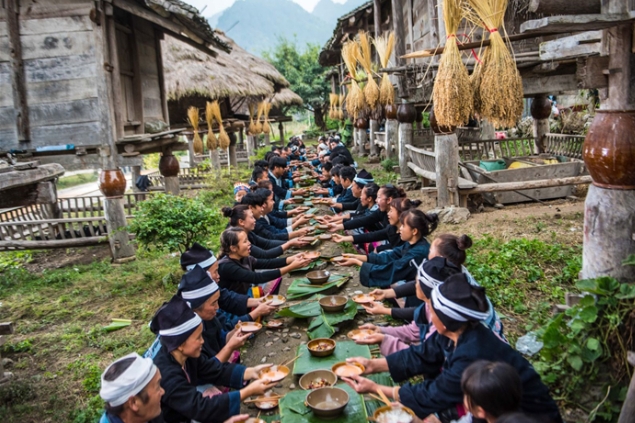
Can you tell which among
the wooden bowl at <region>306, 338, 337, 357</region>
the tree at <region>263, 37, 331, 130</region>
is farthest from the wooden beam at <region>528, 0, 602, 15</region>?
the tree at <region>263, 37, 331, 130</region>

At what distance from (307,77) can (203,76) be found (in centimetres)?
1939

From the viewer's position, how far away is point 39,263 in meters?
9.37

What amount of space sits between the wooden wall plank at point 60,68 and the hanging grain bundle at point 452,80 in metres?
5.29

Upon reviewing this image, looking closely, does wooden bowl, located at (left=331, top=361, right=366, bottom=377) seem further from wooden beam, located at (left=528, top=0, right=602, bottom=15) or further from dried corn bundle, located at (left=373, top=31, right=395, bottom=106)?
dried corn bundle, located at (left=373, top=31, right=395, bottom=106)

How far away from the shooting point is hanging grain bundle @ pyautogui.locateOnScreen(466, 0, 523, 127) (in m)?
5.83

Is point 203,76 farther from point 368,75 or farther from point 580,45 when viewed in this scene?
point 580,45

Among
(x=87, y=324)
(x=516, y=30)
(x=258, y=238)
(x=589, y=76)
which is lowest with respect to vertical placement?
(x=87, y=324)

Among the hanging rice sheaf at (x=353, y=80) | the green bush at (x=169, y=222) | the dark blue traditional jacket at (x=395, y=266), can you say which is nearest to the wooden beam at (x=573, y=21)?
the dark blue traditional jacket at (x=395, y=266)

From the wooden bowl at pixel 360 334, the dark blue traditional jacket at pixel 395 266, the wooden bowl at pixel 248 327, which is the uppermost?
the dark blue traditional jacket at pixel 395 266

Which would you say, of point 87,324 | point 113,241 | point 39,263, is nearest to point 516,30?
point 113,241

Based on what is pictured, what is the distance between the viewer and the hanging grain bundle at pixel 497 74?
19.1 feet

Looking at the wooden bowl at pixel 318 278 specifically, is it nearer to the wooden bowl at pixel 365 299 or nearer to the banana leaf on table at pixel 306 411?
the wooden bowl at pixel 365 299

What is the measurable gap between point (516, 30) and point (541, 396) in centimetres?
934

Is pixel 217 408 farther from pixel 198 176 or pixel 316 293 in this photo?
pixel 198 176
